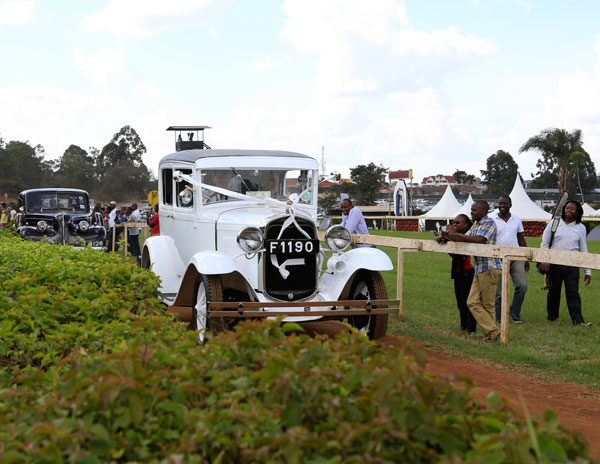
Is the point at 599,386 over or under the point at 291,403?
under

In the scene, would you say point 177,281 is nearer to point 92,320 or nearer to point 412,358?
point 92,320

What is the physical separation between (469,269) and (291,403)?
7.51 meters

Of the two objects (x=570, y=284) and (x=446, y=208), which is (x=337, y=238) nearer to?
(x=570, y=284)

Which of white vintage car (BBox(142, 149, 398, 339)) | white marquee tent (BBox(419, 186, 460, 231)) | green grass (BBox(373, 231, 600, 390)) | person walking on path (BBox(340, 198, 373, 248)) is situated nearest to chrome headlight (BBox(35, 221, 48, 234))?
person walking on path (BBox(340, 198, 373, 248))

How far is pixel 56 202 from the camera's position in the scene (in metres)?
21.1

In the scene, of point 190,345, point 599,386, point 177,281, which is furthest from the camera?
point 177,281

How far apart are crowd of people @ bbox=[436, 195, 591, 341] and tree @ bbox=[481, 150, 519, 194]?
117647 mm

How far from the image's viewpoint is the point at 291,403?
2.09 m

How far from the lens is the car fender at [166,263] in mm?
9547

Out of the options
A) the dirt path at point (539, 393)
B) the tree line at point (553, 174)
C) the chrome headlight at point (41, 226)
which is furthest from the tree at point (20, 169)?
the dirt path at point (539, 393)

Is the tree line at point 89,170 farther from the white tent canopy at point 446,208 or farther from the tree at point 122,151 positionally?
the white tent canopy at point 446,208

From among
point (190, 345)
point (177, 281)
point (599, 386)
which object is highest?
point (190, 345)

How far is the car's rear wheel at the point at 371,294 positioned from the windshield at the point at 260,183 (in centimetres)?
165

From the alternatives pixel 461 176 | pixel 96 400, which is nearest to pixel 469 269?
pixel 96 400
